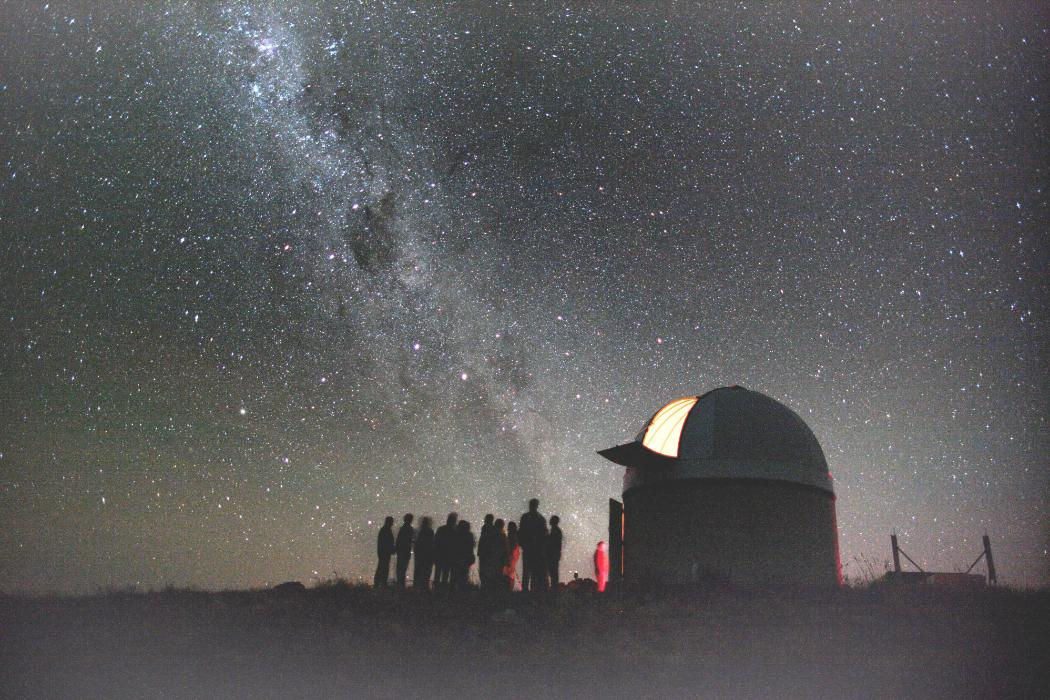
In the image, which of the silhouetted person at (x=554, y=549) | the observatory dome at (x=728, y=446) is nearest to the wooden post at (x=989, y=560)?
the observatory dome at (x=728, y=446)

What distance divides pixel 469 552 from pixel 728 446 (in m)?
5.03

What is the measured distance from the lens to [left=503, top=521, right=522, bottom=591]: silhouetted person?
467 inches

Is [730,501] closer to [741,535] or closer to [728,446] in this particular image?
[741,535]

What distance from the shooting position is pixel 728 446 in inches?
539

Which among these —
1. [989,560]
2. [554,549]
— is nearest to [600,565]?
[554,549]

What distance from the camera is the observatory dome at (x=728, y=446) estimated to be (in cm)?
1351

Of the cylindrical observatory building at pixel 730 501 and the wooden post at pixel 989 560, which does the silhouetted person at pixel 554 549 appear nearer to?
the cylindrical observatory building at pixel 730 501

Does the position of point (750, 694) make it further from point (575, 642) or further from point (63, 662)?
point (63, 662)

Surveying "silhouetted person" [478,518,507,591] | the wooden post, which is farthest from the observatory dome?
the wooden post

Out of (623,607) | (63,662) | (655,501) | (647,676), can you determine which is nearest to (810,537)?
(655,501)

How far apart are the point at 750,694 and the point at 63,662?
6729 millimetres

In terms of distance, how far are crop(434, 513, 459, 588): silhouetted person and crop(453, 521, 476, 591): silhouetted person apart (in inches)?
2.7

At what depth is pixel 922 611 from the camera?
32.9ft

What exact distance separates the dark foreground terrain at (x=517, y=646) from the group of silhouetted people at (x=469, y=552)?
2.91 ft
